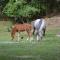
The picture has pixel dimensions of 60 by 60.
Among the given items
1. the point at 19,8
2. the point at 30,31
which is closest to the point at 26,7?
the point at 19,8

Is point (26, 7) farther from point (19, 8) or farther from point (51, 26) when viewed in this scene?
point (51, 26)

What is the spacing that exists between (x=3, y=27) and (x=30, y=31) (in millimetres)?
11705

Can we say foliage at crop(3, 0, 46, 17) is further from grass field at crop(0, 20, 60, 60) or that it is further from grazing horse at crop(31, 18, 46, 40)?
grass field at crop(0, 20, 60, 60)

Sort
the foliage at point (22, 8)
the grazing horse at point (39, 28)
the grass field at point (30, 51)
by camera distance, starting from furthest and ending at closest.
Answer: the foliage at point (22, 8) → the grazing horse at point (39, 28) → the grass field at point (30, 51)

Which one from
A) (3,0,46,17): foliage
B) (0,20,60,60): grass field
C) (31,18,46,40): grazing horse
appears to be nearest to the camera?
(0,20,60,60): grass field

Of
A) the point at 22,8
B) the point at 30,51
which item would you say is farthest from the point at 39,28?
the point at 22,8


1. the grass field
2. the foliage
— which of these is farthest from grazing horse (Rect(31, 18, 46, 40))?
the foliage

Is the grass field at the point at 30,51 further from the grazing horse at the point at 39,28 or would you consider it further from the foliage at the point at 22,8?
the foliage at the point at 22,8

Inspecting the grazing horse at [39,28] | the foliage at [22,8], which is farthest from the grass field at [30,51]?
the foliage at [22,8]

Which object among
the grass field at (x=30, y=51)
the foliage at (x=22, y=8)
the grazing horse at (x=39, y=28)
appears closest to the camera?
the grass field at (x=30, y=51)

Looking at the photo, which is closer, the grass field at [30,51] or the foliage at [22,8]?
the grass field at [30,51]

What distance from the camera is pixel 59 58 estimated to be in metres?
12.4

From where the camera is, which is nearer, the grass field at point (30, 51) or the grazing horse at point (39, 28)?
the grass field at point (30, 51)

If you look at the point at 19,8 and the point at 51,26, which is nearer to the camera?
the point at 51,26
